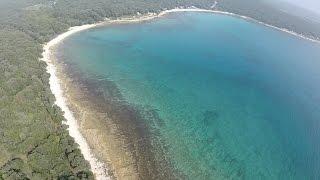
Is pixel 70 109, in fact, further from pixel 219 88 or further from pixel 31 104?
pixel 219 88

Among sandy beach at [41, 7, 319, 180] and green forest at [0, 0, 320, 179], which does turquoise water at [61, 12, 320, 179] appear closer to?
sandy beach at [41, 7, 319, 180]

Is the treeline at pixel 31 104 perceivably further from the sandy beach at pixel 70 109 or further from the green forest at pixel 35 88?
the sandy beach at pixel 70 109

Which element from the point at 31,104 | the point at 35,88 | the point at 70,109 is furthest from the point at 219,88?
the point at 31,104

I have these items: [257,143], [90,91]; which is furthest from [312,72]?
[90,91]

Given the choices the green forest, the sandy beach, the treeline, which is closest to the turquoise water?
the sandy beach

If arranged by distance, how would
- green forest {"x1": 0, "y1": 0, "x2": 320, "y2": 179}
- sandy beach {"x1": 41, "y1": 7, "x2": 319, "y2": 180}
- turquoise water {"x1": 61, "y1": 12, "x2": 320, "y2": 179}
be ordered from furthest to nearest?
turquoise water {"x1": 61, "y1": 12, "x2": 320, "y2": 179} → sandy beach {"x1": 41, "y1": 7, "x2": 319, "y2": 180} → green forest {"x1": 0, "y1": 0, "x2": 320, "y2": 179}

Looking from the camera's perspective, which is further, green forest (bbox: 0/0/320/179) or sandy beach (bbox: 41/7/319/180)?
sandy beach (bbox: 41/7/319/180)

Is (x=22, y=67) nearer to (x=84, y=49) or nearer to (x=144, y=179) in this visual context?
(x=84, y=49)
